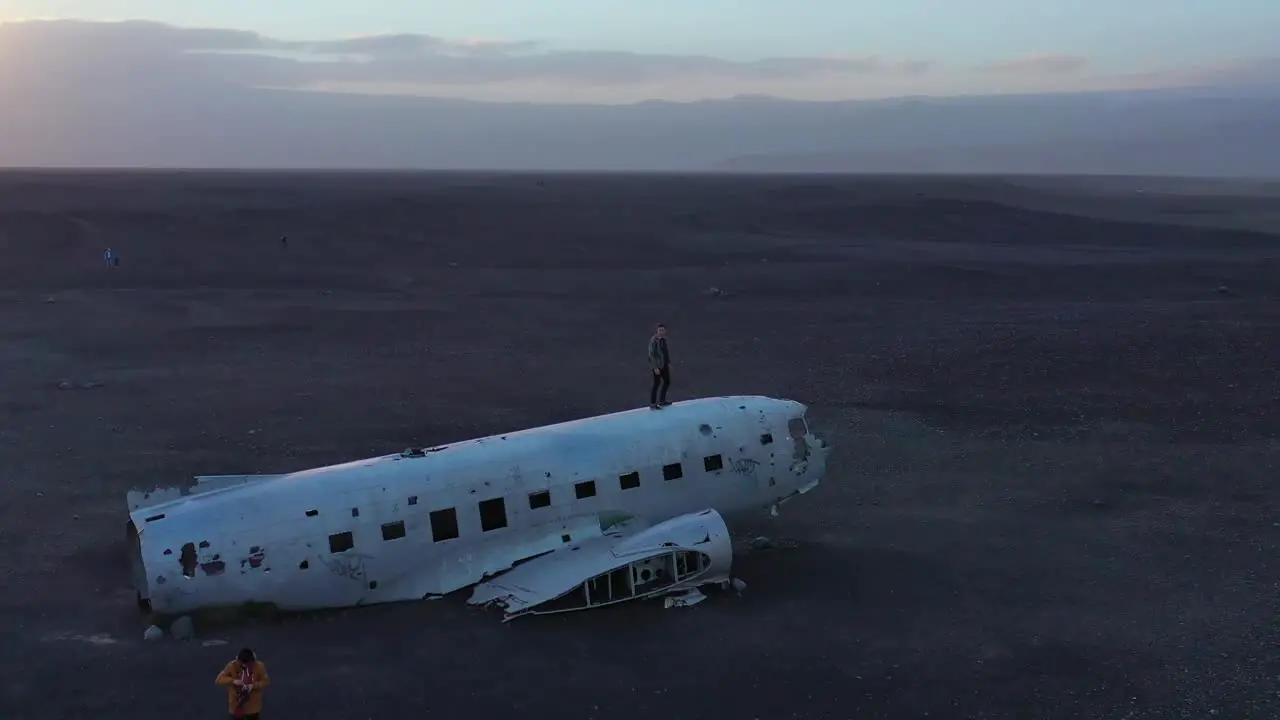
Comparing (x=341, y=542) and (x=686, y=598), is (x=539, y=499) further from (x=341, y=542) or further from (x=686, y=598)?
(x=341, y=542)

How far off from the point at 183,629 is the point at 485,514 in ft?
19.6

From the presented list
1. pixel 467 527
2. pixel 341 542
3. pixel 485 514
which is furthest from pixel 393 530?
pixel 485 514

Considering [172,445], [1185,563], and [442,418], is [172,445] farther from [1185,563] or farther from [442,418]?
[1185,563]

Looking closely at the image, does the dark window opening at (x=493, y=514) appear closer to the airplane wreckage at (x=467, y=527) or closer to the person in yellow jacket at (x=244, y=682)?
the airplane wreckage at (x=467, y=527)

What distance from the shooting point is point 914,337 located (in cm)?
4700

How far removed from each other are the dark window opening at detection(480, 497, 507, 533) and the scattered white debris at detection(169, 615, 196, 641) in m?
5.69

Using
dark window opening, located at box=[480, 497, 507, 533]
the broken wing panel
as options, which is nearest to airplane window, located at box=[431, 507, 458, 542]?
dark window opening, located at box=[480, 497, 507, 533]

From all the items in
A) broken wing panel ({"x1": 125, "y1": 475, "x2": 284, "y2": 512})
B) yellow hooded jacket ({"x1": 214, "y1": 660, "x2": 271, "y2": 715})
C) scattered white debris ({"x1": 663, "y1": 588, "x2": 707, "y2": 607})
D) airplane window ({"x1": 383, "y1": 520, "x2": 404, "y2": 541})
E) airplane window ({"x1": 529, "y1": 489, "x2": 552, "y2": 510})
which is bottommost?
scattered white debris ({"x1": 663, "y1": 588, "x2": 707, "y2": 607})

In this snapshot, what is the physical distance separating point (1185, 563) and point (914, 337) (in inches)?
977

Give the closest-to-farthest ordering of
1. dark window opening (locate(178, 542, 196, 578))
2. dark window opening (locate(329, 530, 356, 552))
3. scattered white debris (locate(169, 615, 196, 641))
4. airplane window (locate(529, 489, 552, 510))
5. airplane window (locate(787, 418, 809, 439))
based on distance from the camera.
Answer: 1. scattered white debris (locate(169, 615, 196, 641))
2. dark window opening (locate(178, 542, 196, 578))
3. dark window opening (locate(329, 530, 356, 552))
4. airplane window (locate(529, 489, 552, 510))
5. airplane window (locate(787, 418, 809, 439))

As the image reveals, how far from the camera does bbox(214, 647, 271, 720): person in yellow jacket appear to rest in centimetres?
1458

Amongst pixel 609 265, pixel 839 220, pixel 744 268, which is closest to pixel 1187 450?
pixel 744 268

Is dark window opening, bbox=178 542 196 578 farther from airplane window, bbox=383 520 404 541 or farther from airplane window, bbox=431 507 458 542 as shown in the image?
airplane window, bbox=431 507 458 542

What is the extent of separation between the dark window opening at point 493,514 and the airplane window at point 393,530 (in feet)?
5.26
